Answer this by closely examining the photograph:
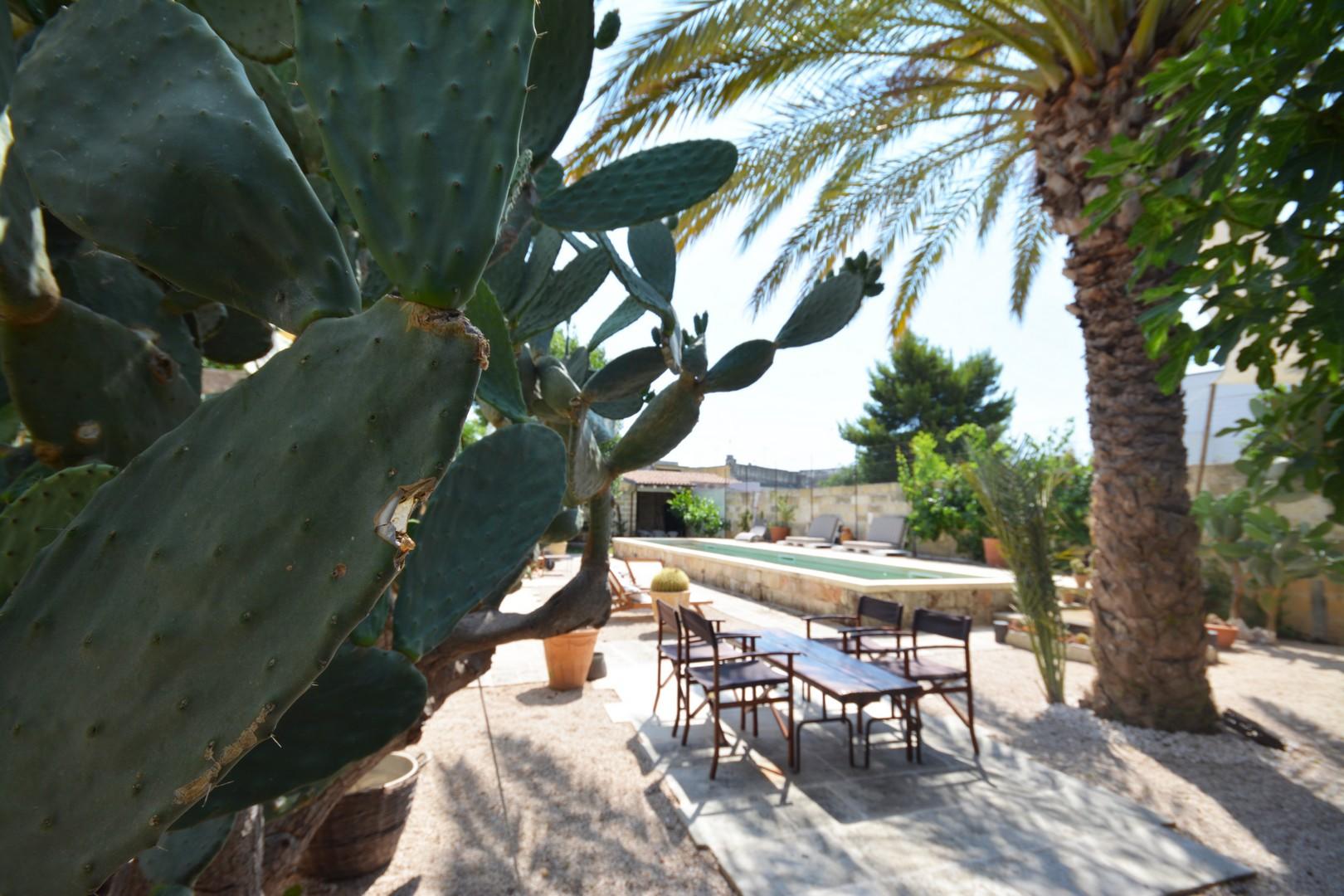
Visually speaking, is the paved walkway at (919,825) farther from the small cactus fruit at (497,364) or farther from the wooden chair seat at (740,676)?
the small cactus fruit at (497,364)

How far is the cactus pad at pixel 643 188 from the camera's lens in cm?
157

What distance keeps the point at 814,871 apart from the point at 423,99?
3.10 meters

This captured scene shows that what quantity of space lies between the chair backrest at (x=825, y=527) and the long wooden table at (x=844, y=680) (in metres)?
12.2

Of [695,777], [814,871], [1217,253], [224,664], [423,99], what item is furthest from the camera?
[695,777]

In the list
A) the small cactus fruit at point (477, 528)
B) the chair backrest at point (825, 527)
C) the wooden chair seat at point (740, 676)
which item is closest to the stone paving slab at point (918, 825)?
the wooden chair seat at point (740, 676)

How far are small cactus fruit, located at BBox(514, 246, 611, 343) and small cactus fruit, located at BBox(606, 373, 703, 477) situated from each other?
40 centimetres

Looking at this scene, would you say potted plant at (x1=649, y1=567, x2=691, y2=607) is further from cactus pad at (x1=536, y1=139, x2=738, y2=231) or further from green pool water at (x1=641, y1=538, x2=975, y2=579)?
cactus pad at (x1=536, y1=139, x2=738, y2=231)

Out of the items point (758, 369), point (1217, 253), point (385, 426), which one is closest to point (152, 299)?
point (385, 426)

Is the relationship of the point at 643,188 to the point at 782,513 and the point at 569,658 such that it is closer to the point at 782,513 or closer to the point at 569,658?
the point at 569,658

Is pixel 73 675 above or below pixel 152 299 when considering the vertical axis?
below

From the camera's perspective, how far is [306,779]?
37.5 inches

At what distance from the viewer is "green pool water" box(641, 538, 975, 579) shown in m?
9.70

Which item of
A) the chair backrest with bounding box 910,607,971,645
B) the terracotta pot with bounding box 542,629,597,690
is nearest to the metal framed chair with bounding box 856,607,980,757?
the chair backrest with bounding box 910,607,971,645

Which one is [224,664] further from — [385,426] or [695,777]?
[695,777]
